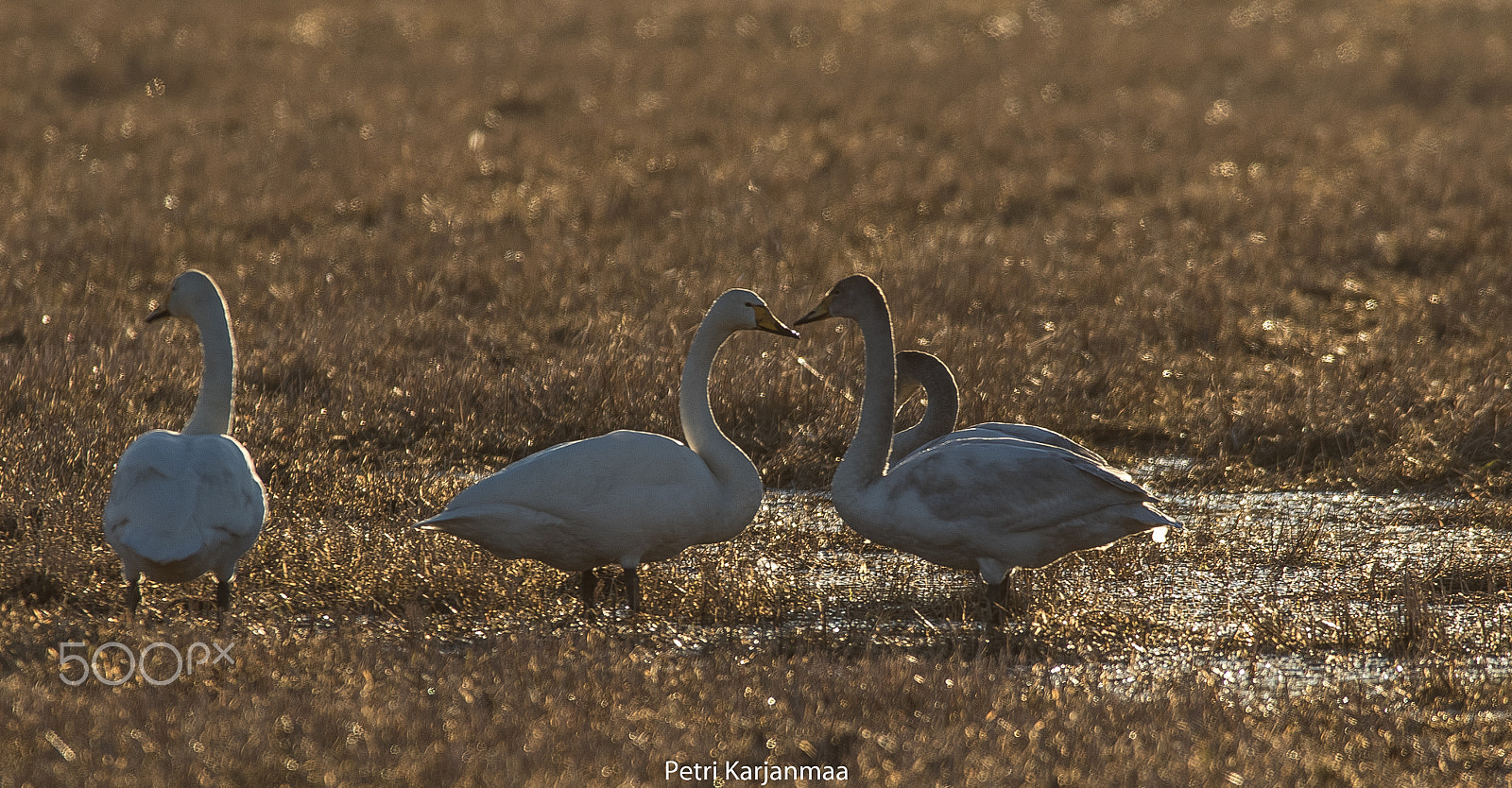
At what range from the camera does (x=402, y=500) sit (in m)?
7.30

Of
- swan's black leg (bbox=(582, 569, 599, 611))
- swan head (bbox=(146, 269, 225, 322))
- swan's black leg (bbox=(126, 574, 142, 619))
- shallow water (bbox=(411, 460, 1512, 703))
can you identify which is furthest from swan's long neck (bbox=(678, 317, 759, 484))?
swan's black leg (bbox=(126, 574, 142, 619))

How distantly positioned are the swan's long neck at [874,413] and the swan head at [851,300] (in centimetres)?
2

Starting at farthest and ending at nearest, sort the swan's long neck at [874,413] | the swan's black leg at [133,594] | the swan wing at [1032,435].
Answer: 1. the swan wing at [1032,435]
2. the swan's long neck at [874,413]
3. the swan's black leg at [133,594]

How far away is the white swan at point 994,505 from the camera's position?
6.06 metres

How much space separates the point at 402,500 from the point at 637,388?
2097 mm

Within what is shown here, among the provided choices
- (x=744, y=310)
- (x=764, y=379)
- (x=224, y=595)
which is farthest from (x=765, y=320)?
(x=764, y=379)

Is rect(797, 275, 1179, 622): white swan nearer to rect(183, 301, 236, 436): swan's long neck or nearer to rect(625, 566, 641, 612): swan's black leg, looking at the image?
rect(625, 566, 641, 612): swan's black leg

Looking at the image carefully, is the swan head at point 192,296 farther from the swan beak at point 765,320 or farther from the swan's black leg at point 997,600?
the swan's black leg at point 997,600

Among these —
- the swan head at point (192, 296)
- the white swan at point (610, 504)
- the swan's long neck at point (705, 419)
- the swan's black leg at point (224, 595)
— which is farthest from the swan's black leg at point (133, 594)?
the swan's long neck at point (705, 419)

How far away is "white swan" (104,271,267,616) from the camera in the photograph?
5215 millimetres

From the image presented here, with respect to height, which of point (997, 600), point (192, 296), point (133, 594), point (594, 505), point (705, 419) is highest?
point (192, 296)

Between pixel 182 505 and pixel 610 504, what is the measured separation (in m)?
1.42

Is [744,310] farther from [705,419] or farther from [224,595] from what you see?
[224,595]

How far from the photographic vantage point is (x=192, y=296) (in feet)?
21.5
